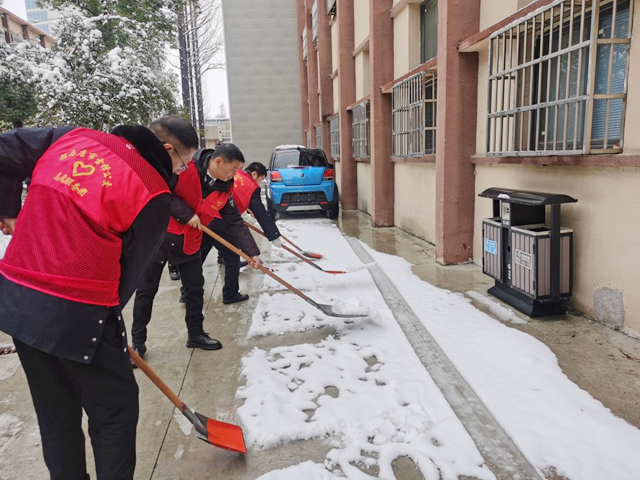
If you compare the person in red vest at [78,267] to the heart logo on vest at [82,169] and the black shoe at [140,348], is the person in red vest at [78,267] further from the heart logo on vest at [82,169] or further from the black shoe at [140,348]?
the black shoe at [140,348]

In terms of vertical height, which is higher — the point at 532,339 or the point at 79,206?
the point at 79,206

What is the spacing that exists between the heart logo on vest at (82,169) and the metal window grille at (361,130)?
8742 millimetres

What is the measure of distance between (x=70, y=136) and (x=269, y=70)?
22790mm

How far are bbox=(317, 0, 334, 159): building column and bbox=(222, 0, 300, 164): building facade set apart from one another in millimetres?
8035

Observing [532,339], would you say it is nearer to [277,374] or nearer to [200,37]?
[277,374]

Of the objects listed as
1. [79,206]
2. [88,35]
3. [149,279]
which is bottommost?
[149,279]

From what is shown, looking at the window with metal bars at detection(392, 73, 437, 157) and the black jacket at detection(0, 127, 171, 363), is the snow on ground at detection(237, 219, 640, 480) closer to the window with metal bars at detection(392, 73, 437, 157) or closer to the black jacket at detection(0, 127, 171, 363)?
the black jacket at detection(0, 127, 171, 363)

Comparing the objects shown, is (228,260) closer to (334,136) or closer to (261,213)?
(261,213)

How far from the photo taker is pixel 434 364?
3104 mm

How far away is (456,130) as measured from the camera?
Result: 5480 mm

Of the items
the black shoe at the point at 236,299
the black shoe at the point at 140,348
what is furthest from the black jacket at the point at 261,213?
the black shoe at the point at 140,348

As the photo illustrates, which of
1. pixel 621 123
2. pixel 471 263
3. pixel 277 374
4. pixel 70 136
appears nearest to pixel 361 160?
pixel 471 263

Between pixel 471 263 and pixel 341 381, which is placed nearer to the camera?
pixel 341 381

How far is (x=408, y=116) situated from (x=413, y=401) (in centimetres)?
567
